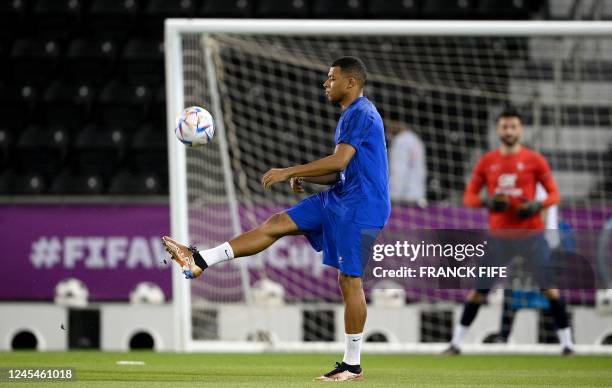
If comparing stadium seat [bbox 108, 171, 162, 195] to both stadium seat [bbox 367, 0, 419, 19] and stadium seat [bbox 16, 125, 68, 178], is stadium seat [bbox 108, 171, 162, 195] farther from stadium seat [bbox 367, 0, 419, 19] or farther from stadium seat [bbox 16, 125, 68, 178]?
stadium seat [bbox 367, 0, 419, 19]

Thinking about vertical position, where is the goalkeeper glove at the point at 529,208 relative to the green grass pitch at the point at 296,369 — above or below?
above

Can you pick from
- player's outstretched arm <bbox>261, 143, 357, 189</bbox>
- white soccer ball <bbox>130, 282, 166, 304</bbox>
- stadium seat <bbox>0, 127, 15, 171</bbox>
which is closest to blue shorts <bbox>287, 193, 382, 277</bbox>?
player's outstretched arm <bbox>261, 143, 357, 189</bbox>

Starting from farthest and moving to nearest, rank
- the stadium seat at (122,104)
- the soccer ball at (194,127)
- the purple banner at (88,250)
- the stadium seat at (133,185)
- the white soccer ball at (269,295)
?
1. the stadium seat at (122,104)
2. the stadium seat at (133,185)
3. the purple banner at (88,250)
4. the white soccer ball at (269,295)
5. the soccer ball at (194,127)

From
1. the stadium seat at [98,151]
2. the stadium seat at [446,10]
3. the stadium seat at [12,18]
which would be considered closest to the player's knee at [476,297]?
the stadium seat at [98,151]

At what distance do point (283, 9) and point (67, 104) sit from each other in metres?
2.77

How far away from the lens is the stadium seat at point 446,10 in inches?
567

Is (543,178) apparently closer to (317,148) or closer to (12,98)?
(317,148)

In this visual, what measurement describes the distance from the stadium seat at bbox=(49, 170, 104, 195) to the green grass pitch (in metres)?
3.39

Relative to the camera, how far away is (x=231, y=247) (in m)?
6.94

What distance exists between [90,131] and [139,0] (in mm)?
2270

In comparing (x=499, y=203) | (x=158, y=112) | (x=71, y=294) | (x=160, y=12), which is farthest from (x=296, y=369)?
(x=160, y=12)

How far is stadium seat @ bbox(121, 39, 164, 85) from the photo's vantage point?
14.4 m

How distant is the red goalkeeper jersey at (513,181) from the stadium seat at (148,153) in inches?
184

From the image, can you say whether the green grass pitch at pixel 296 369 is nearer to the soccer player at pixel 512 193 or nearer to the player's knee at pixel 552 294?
the soccer player at pixel 512 193
